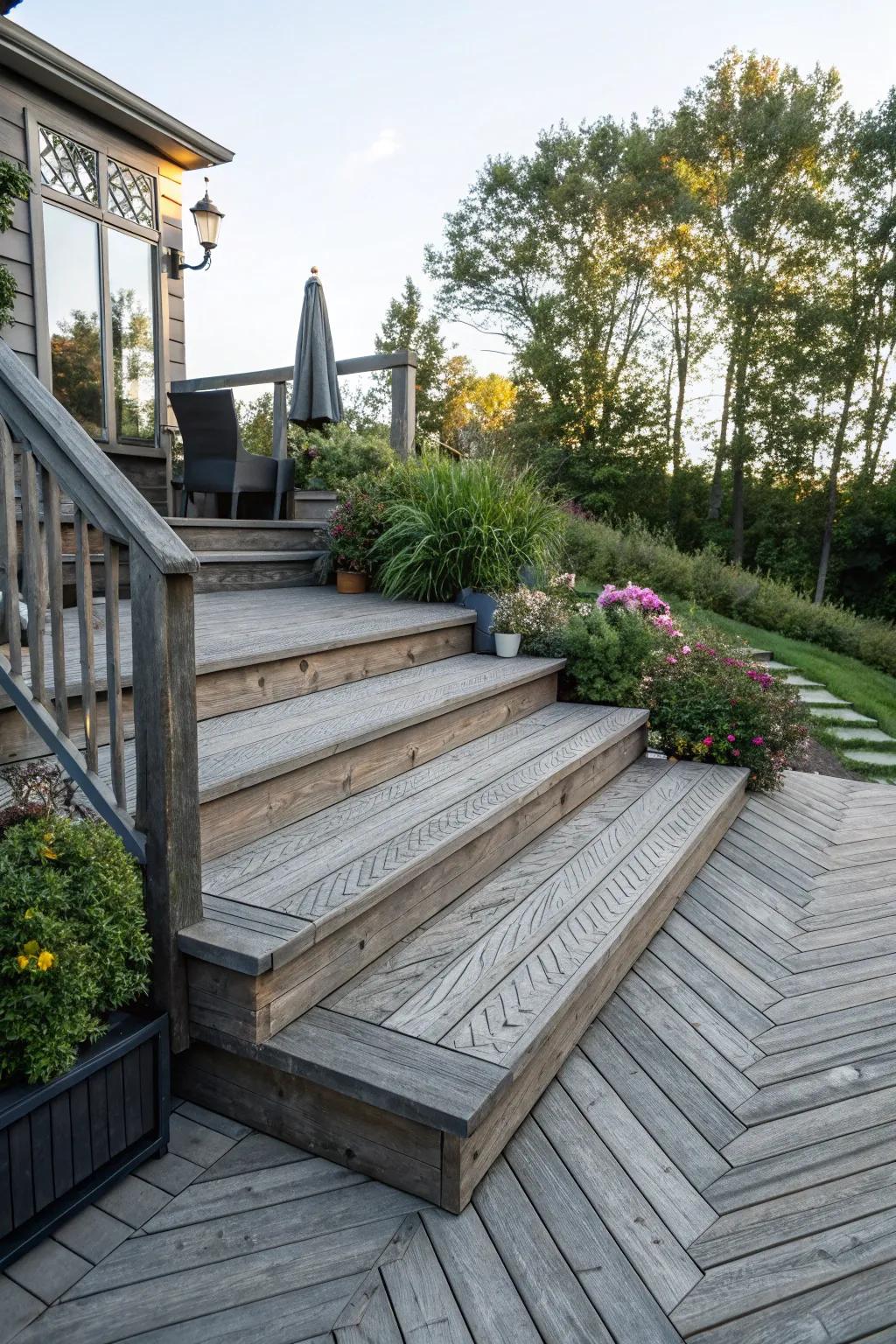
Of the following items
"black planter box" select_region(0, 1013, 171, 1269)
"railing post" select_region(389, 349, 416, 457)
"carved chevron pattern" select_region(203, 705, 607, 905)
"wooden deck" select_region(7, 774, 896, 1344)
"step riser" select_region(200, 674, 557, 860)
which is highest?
"railing post" select_region(389, 349, 416, 457)

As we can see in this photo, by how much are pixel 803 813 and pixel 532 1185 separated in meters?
2.72

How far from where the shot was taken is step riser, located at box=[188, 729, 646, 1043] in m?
1.58

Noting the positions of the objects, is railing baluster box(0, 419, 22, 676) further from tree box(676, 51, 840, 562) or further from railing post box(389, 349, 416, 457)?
tree box(676, 51, 840, 562)

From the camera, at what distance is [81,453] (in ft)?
5.17

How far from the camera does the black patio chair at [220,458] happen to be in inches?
189

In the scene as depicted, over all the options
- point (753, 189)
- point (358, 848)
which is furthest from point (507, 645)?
point (753, 189)

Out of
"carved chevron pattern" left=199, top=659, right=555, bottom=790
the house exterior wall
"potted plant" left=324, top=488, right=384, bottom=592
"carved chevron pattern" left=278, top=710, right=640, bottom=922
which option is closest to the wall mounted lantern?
the house exterior wall

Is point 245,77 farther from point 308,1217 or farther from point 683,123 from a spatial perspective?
point 683,123

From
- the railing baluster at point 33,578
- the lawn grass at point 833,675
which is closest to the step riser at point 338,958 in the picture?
the railing baluster at point 33,578

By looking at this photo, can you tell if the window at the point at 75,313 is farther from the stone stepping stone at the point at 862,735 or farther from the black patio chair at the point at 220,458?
the stone stepping stone at the point at 862,735

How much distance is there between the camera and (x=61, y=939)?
54.2 inches

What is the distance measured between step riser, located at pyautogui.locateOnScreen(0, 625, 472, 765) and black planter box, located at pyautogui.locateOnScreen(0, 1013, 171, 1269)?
788 millimetres

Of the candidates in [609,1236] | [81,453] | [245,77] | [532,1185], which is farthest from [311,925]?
[245,77]

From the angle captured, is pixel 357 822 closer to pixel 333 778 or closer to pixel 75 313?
pixel 333 778
